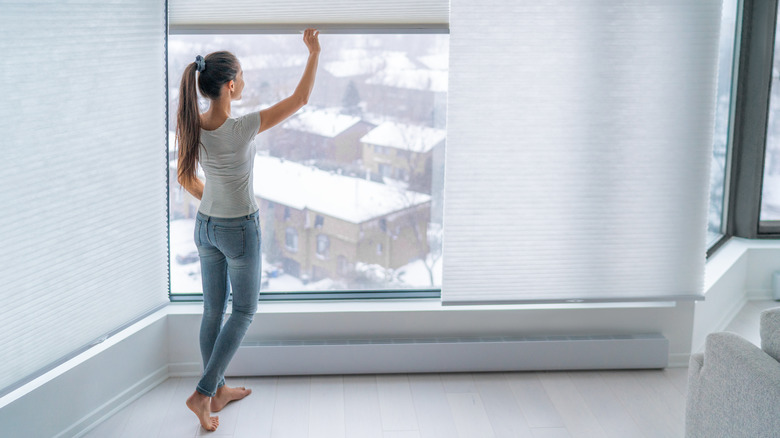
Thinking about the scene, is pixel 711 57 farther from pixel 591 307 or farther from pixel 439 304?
pixel 439 304

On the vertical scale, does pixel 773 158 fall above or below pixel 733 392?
above

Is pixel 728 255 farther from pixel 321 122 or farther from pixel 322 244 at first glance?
pixel 321 122

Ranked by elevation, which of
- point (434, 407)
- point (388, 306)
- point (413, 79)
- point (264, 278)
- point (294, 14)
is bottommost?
point (434, 407)

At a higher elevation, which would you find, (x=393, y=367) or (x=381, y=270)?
(x=381, y=270)

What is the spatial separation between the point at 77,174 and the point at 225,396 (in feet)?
3.73

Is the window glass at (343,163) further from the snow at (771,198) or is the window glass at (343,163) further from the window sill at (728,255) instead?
the snow at (771,198)

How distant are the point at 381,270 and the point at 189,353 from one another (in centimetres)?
99

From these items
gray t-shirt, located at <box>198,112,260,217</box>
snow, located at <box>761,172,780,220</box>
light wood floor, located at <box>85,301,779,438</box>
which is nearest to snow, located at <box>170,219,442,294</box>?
light wood floor, located at <box>85,301,779,438</box>

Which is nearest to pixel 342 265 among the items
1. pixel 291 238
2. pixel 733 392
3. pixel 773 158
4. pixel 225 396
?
pixel 291 238

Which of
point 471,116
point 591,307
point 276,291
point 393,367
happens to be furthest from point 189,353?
point 591,307

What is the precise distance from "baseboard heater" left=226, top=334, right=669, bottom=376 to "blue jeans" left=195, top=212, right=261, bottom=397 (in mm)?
389

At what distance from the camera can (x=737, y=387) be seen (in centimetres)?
223

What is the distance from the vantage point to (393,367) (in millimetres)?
3523

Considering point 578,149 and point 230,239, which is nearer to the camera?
point 230,239
